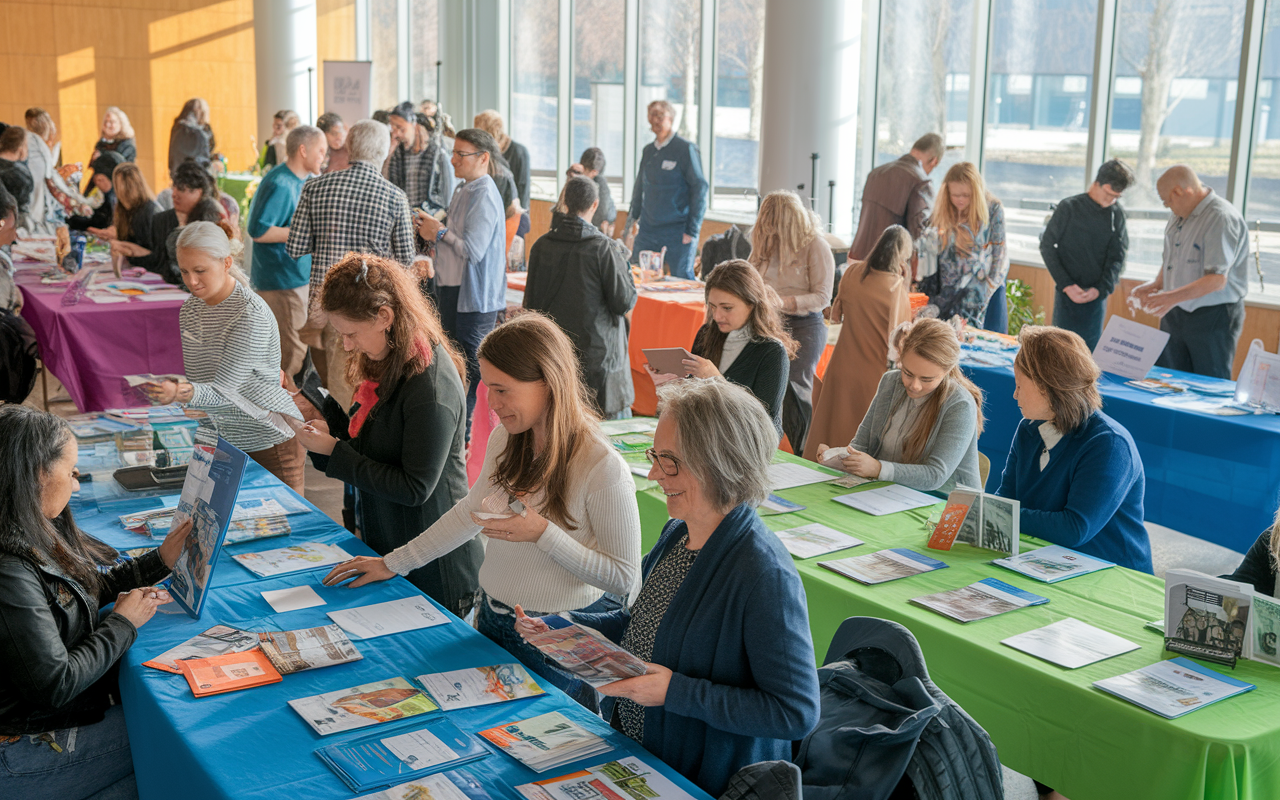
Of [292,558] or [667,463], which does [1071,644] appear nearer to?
[667,463]

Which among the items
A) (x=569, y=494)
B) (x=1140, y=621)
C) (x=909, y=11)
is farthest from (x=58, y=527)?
(x=909, y=11)

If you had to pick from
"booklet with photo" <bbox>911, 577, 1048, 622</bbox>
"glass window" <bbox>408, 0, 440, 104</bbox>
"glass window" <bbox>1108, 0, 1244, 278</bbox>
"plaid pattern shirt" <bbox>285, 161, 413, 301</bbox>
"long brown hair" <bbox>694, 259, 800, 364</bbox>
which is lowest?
"booklet with photo" <bbox>911, 577, 1048, 622</bbox>

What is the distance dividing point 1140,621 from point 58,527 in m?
2.38

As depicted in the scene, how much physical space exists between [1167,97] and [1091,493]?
5324 mm

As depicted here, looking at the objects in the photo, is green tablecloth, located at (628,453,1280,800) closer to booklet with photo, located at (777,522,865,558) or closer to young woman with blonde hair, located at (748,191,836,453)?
booklet with photo, located at (777,522,865,558)

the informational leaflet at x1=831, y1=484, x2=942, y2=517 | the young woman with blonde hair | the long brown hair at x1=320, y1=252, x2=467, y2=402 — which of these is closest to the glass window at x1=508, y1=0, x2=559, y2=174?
the young woman with blonde hair

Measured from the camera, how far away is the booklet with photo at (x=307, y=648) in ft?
6.92

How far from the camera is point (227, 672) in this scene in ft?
A: 6.80

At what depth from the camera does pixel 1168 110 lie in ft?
23.6

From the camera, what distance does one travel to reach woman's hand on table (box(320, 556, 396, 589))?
254 cm

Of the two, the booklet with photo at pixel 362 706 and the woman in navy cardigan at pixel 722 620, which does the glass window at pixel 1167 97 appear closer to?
the woman in navy cardigan at pixel 722 620

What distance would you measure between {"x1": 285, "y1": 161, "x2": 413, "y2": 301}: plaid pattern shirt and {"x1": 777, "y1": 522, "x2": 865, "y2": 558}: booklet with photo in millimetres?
3278

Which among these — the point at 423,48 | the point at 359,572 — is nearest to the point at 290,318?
the point at 359,572

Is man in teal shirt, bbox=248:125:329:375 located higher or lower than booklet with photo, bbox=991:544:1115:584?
higher
